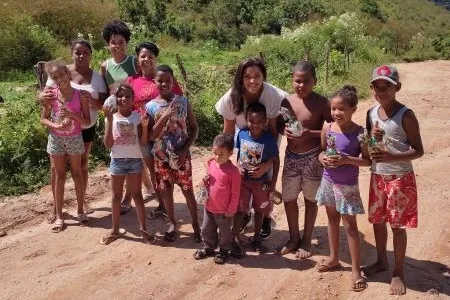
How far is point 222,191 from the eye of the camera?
3746 mm

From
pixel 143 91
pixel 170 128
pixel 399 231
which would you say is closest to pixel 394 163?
pixel 399 231

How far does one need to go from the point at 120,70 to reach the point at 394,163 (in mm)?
2560

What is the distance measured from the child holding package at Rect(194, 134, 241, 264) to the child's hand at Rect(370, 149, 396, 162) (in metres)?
1.07

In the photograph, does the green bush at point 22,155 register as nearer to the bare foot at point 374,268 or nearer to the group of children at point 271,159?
the group of children at point 271,159

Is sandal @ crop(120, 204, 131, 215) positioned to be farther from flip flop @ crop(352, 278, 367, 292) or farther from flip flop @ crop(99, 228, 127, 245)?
flip flop @ crop(352, 278, 367, 292)

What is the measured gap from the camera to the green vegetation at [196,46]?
6.31 meters

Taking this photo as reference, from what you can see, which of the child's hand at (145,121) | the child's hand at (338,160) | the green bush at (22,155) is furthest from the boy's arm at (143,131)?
the green bush at (22,155)

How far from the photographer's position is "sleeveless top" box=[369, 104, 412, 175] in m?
3.21

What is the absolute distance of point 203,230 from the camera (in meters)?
3.97

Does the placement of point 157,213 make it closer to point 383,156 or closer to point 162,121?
point 162,121

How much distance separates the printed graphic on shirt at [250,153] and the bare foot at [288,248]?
797mm

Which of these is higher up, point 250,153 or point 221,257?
point 250,153

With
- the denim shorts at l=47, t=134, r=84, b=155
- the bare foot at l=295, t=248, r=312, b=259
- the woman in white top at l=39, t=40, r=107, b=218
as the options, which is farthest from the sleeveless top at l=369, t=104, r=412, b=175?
the denim shorts at l=47, t=134, r=84, b=155

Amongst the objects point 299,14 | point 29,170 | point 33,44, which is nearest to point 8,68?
point 33,44
